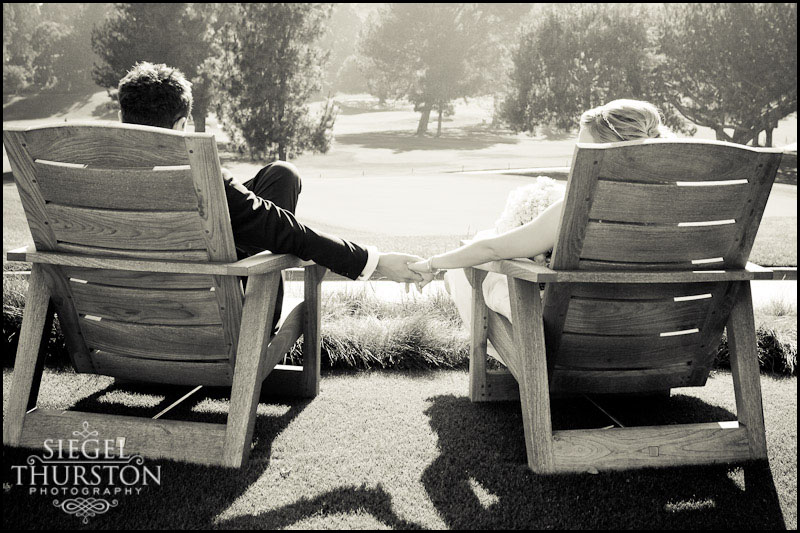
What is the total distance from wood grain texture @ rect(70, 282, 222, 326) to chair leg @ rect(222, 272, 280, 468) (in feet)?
0.46

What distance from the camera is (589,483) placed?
2287 mm

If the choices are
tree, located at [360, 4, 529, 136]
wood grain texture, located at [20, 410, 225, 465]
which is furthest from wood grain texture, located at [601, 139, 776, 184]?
tree, located at [360, 4, 529, 136]

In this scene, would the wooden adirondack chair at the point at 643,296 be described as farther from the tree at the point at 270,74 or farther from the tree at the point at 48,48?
the tree at the point at 48,48

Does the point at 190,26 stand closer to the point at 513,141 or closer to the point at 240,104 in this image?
the point at 240,104

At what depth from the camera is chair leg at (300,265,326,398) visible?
301 cm

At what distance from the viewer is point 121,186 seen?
219cm

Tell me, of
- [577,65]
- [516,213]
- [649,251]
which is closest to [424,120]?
[577,65]

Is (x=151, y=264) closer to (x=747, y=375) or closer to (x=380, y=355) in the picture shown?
(x=380, y=355)

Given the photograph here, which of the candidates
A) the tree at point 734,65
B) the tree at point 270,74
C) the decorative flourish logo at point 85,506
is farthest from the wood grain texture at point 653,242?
the tree at point 734,65

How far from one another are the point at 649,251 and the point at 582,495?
2.83 ft

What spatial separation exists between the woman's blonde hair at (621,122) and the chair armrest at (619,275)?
1.95 feet

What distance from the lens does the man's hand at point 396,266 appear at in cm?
296

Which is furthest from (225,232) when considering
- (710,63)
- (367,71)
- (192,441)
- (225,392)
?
(367,71)

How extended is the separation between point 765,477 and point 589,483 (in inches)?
26.7
